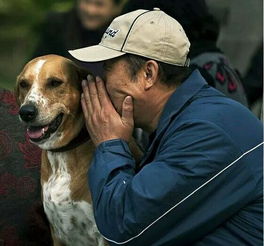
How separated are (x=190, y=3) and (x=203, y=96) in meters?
1.26

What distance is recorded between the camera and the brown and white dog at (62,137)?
7.72 ft

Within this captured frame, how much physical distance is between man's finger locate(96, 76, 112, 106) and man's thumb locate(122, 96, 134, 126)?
3.6 inches

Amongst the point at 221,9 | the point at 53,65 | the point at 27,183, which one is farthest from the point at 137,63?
the point at 221,9

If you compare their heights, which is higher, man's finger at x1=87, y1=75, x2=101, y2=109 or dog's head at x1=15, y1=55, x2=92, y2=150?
man's finger at x1=87, y1=75, x2=101, y2=109

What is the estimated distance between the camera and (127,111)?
210 cm

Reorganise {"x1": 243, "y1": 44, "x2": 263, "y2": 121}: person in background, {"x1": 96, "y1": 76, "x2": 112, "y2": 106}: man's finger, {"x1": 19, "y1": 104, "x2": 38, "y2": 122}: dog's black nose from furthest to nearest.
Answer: {"x1": 243, "y1": 44, "x2": 263, "y2": 121}: person in background
{"x1": 19, "y1": 104, "x2": 38, "y2": 122}: dog's black nose
{"x1": 96, "y1": 76, "x2": 112, "y2": 106}: man's finger

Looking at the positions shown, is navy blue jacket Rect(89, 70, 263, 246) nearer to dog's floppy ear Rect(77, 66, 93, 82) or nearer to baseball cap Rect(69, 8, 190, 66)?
baseball cap Rect(69, 8, 190, 66)

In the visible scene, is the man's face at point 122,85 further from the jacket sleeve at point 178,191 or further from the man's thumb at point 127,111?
the jacket sleeve at point 178,191

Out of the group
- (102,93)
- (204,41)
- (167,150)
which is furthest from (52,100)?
(204,41)

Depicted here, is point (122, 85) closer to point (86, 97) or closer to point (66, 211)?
point (86, 97)

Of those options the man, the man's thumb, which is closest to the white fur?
the man

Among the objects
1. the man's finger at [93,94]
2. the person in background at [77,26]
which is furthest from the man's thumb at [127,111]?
the person in background at [77,26]

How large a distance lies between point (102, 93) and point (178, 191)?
58cm

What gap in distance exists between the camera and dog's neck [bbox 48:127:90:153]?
249 cm
